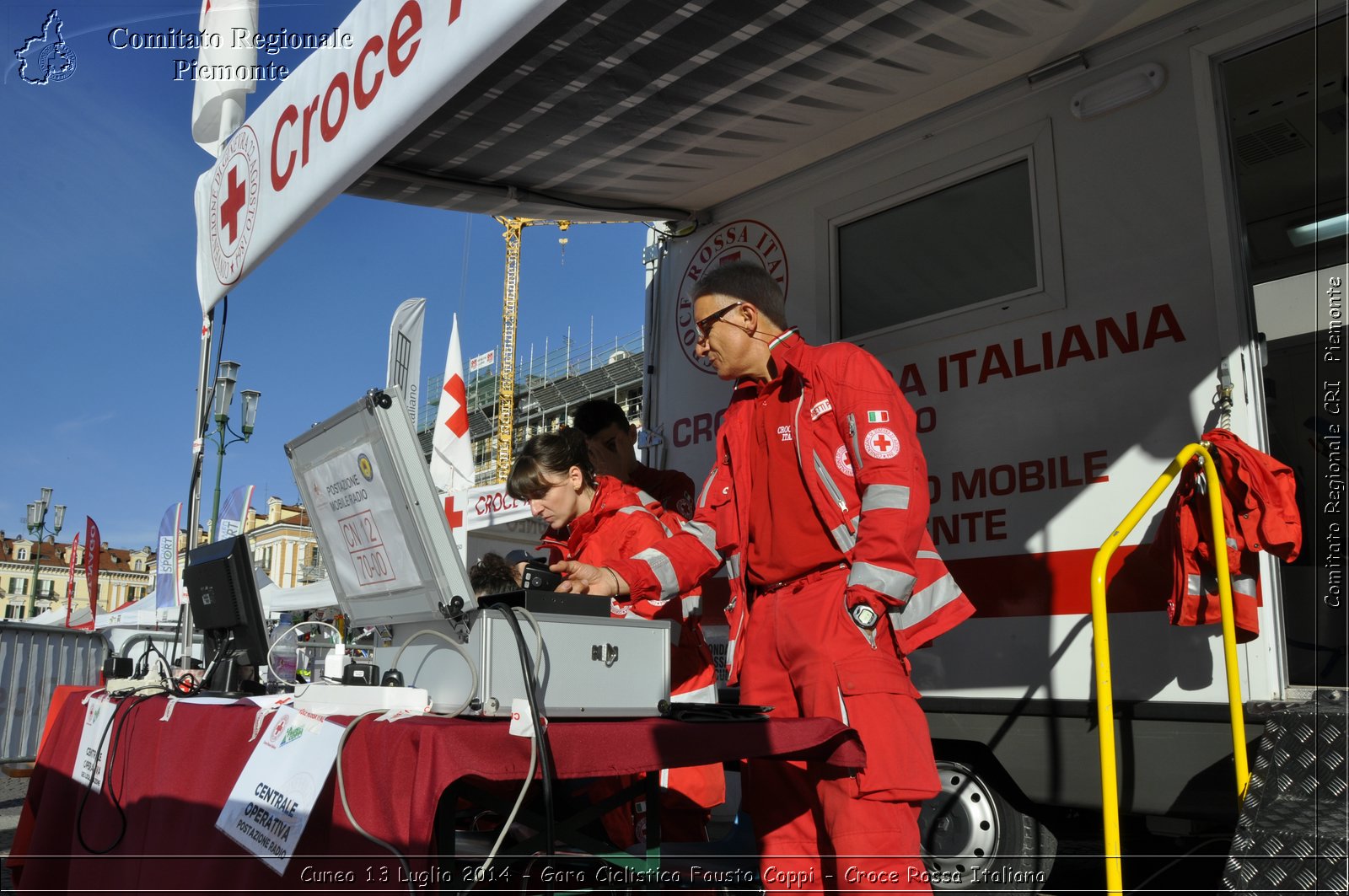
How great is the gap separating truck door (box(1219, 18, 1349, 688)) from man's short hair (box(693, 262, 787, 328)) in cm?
137

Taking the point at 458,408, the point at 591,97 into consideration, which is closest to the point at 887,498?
the point at 591,97

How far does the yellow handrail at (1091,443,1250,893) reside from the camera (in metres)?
2.29

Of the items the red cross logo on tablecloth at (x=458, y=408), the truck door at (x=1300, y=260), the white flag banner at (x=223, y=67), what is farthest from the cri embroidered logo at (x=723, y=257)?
the red cross logo on tablecloth at (x=458, y=408)

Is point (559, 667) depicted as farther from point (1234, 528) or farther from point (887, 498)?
point (1234, 528)

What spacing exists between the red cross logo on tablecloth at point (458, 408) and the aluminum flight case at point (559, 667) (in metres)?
8.74

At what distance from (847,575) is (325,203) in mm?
2054

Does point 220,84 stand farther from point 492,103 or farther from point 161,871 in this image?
point 161,871

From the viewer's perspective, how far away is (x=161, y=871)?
202 cm

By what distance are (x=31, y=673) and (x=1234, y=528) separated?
19.9 feet

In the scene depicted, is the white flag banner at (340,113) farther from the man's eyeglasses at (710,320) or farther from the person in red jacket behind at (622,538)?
the person in red jacket behind at (622,538)

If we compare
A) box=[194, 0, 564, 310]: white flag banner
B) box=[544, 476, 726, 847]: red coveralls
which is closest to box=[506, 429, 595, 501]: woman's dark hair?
box=[544, 476, 726, 847]: red coveralls

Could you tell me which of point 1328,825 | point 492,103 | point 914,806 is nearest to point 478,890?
point 914,806

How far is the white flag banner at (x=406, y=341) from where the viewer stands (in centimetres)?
991

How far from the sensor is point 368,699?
1.78m
